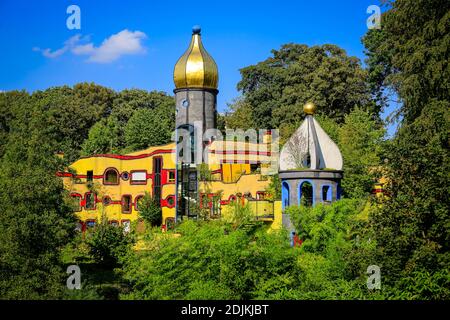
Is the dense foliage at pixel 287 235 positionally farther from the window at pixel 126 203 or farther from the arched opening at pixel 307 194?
the window at pixel 126 203

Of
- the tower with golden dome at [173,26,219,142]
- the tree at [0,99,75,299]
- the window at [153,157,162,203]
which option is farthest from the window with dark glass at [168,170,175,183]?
the tree at [0,99,75,299]

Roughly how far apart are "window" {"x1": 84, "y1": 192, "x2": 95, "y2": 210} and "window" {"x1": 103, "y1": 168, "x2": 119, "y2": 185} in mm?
1014

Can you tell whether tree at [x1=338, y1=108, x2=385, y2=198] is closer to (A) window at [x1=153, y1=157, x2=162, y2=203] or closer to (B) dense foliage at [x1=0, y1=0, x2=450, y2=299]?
(B) dense foliage at [x1=0, y1=0, x2=450, y2=299]

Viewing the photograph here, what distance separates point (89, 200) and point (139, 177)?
2.96 meters

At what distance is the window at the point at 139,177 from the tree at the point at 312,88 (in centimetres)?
1192

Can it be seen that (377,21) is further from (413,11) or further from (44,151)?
(44,151)

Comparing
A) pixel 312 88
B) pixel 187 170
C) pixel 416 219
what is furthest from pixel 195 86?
pixel 416 219

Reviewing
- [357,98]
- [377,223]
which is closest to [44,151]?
[377,223]

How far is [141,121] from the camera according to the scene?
46.4 meters

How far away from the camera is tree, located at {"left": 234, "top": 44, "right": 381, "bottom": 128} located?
133 feet

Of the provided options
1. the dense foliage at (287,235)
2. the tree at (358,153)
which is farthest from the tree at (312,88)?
the dense foliage at (287,235)

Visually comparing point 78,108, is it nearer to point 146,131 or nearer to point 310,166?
point 146,131

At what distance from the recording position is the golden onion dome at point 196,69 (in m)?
33.3
